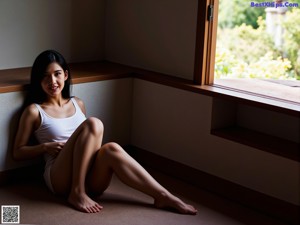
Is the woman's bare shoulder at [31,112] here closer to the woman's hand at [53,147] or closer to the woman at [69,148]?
the woman at [69,148]

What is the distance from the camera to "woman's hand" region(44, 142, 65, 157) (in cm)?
314

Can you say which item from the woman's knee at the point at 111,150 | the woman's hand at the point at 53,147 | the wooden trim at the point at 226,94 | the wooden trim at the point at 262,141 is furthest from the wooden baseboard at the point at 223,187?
the woman's hand at the point at 53,147

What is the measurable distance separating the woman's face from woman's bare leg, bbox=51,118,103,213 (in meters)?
0.30

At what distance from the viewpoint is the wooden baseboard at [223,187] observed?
301 cm

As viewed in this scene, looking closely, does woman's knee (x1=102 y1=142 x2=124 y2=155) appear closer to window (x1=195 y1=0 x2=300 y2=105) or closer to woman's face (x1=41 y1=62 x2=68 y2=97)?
woman's face (x1=41 y1=62 x2=68 y2=97)

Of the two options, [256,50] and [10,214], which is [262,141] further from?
[10,214]

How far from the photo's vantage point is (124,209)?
305cm

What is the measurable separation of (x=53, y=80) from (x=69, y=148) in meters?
0.41

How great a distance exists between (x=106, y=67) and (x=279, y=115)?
1.22m

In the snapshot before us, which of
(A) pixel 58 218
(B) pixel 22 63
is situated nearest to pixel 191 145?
(A) pixel 58 218

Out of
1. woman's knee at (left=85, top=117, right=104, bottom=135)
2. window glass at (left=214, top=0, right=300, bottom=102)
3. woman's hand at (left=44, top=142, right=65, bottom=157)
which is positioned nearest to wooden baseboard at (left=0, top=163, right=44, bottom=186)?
woman's hand at (left=44, top=142, right=65, bottom=157)

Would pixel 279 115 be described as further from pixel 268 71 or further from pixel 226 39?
pixel 226 39

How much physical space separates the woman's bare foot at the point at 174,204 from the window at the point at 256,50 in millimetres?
709

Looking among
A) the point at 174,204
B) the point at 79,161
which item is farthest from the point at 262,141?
the point at 79,161
